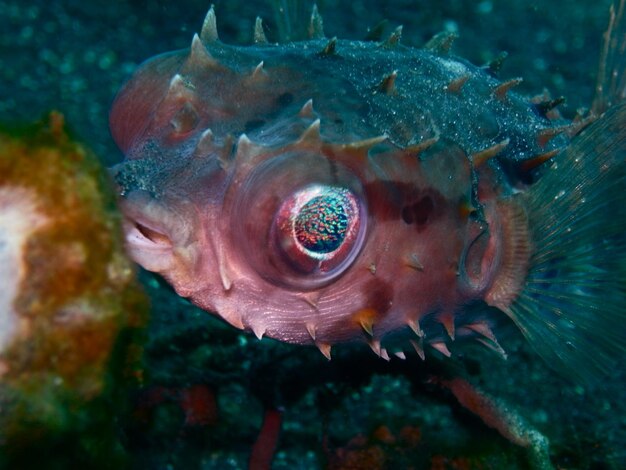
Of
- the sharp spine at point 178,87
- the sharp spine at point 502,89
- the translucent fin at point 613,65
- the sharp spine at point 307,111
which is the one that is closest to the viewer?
the sharp spine at point 307,111

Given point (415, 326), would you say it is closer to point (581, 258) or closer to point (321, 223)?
point (321, 223)

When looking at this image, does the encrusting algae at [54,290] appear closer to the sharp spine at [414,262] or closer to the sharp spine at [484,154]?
the sharp spine at [414,262]

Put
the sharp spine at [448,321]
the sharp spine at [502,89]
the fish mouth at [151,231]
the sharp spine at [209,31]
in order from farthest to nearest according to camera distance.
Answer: the sharp spine at [502,89], the sharp spine at [209,31], the sharp spine at [448,321], the fish mouth at [151,231]

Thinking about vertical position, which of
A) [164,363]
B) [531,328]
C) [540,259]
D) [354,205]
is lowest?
[164,363]

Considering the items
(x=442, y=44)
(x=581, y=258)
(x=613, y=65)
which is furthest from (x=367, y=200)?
(x=613, y=65)

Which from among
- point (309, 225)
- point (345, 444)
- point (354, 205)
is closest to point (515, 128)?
point (354, 205)

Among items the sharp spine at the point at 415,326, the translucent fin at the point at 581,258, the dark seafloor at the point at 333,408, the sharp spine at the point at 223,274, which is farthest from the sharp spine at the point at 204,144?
the translucent fin at the point at 581,258

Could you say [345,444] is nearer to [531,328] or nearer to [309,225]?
[531,328]

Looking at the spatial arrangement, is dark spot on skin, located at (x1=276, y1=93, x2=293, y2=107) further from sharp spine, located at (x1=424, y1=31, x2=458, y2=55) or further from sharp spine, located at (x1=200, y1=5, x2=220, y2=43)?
sharp spine, located at (x1=424, y1=31, x2=458, y2=55)
